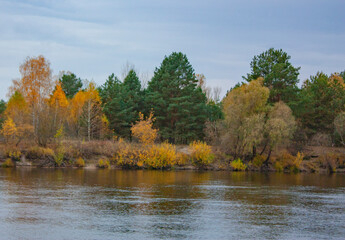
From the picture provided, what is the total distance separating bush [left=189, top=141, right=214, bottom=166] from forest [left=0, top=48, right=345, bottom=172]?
154 mm

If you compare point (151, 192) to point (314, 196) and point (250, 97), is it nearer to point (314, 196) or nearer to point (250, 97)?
point (314, 196)

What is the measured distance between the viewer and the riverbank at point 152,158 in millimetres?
59406

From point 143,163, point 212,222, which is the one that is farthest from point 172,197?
point 143,163

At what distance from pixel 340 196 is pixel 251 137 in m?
24.8

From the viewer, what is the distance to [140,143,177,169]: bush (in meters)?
59.4

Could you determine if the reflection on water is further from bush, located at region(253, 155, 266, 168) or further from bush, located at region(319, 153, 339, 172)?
bush, located at region(319, 153, 339, 172)

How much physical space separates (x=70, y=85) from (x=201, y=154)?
4293 centimetres

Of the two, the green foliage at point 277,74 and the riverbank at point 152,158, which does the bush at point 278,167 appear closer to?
the riverbank at point 152,158

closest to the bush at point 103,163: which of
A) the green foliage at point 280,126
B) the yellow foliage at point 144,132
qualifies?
the yellow foliage at point 144,132

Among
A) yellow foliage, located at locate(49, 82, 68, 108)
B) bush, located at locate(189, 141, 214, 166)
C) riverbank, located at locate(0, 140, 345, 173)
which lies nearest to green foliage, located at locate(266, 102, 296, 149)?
riverbank, located at locate(0, 140, 345, 173)

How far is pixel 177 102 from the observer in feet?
230

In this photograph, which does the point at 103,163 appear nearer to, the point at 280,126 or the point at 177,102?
the point at 177,102

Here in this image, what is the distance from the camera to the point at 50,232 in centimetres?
1934

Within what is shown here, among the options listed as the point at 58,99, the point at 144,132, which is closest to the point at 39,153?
the point at 144,132
